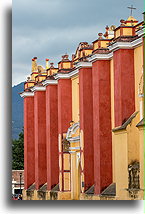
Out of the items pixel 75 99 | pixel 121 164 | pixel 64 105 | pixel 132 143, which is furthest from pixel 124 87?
pixel 64 105

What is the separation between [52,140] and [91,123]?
6.01 meters

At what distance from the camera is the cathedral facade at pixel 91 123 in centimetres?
2241

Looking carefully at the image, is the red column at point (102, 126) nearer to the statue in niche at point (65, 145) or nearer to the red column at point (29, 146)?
the statue in niche at point (65, 145)

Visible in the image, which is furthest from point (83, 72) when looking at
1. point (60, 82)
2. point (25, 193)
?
point (25, 193)

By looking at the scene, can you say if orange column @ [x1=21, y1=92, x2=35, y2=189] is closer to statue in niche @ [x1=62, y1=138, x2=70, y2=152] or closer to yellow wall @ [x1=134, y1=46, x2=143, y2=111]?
statue in niche @ [x1=62, y1=138, x2=70, y2=152]

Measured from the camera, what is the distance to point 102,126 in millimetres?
25891

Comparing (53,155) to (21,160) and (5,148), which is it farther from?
(21,160)

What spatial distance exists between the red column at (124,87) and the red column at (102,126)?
87.4 inches

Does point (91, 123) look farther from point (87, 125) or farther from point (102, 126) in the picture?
point (102, 126)

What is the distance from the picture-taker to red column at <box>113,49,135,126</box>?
23.1 meters

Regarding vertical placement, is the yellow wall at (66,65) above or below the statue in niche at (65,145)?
above

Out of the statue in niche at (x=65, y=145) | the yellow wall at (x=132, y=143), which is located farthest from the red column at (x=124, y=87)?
the statue in niche at (x=65, y=145)

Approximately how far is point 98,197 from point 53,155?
819cm

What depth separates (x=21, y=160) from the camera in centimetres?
6694
